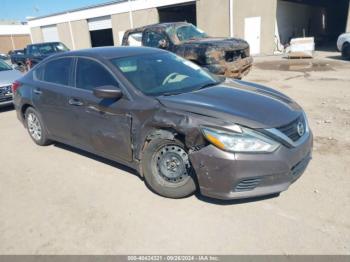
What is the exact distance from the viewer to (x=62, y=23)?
31.1 meters

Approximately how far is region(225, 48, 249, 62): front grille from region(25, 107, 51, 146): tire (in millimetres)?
4510

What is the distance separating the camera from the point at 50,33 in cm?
3303

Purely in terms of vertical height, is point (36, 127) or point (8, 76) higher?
point (8, 76)

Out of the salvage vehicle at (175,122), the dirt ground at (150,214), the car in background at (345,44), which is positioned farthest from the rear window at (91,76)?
the car in background at (345,44)

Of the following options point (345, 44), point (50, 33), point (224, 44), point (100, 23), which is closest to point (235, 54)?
point (224, 44)

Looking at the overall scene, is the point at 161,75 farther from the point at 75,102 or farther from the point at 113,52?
the point at 75,102

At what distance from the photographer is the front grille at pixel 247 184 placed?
9.79ft

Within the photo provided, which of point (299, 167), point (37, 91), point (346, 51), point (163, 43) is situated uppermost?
point (163, 43)

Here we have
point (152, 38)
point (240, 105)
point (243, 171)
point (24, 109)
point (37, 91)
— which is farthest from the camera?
point (152, 38)

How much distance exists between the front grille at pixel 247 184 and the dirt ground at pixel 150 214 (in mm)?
303

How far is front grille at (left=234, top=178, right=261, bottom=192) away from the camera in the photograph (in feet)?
9.79

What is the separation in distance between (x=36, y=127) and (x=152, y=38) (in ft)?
A: 17.3

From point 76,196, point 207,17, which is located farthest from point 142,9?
point 76,196

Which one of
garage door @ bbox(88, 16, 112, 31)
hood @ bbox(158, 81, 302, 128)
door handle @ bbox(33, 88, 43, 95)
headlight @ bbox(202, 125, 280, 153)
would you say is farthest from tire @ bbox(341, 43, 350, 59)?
garage door @ bbox(88, 16, 112, 31)
